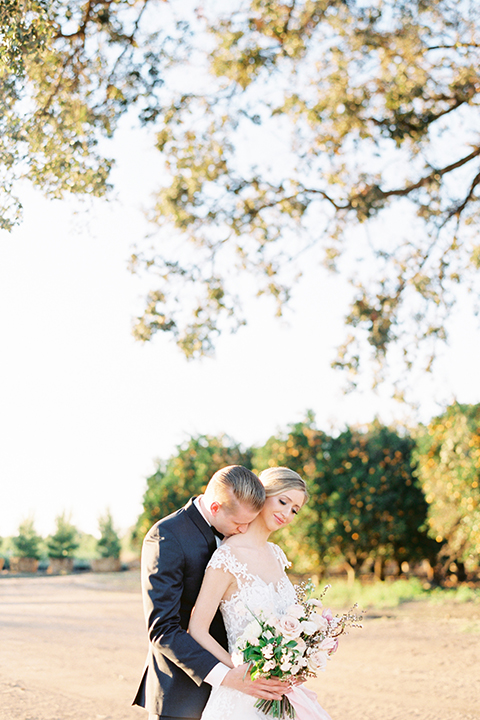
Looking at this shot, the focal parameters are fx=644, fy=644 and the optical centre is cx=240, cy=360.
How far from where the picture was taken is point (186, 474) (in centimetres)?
1841

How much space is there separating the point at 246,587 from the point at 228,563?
174 millimetres

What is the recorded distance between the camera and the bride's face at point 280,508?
3.39 m

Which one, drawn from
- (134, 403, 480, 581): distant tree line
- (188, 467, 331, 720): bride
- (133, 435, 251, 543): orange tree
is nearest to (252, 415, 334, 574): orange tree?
(134, 403, 480, 581): distant tree line

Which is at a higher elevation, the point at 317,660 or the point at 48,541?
the point at 48,541

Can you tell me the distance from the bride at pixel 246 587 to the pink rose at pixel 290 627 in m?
0.17

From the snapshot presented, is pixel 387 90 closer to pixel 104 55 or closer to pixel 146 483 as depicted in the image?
pixel 104 55

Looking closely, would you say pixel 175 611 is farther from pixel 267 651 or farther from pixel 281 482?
pixel 281 482

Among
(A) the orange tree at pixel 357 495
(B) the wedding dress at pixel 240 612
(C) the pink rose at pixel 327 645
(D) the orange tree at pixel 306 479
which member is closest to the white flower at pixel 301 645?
(C) the pink rose at pixel 327 645

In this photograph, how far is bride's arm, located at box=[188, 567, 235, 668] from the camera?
9.99ft

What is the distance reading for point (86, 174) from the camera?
6.22 meters

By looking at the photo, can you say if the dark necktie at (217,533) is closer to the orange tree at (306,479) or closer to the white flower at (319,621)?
the white flower at (319,621)

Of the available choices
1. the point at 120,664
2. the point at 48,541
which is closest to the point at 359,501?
the point at 120,664

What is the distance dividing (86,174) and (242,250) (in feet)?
12.3

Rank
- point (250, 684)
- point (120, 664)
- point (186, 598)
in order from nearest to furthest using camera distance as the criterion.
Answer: point (250, 684), point (186, 598), point (120, 664)
